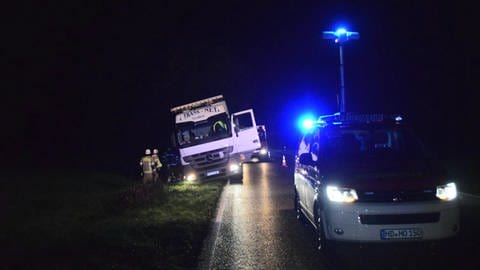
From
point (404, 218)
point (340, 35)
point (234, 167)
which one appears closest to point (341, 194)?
point (404, 218)

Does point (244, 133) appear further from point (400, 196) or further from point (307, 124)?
point (400, 196)

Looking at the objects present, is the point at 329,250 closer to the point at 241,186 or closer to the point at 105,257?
the point at 105,257

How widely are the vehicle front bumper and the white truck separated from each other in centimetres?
1343

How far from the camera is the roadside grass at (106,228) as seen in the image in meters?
7.70

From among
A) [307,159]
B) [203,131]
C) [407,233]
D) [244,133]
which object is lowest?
[407,233]

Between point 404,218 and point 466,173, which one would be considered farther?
point 466,173

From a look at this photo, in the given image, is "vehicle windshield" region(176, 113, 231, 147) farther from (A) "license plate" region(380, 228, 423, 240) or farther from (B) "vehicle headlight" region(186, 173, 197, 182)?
(A) "license plate" region(380, 228, 423, 240)

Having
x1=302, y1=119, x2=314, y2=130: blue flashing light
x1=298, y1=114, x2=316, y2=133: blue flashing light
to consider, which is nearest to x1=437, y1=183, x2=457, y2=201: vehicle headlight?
x1=298, y1=114, x2=316, y2=133: blue flashing light

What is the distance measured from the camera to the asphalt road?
7188 mm

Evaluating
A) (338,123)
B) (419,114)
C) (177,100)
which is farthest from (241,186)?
(177,100)

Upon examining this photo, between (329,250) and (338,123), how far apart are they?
6.83 ft

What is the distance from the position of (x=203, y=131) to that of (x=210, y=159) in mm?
1115

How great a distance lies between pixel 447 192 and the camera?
720 centimetres

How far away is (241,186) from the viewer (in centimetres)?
1908
